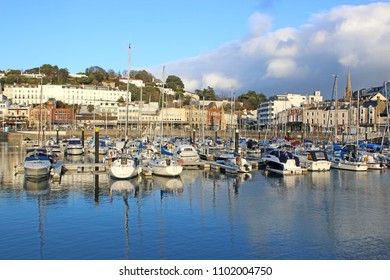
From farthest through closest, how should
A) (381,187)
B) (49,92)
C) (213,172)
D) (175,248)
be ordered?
(49,92) → (213,172) → (381,187) → (175,248)

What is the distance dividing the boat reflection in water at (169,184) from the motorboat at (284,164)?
388 inches

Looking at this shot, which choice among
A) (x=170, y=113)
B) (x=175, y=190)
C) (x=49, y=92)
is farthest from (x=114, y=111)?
(x=175, y=190)

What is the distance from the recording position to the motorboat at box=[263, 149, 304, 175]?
42.0 meters

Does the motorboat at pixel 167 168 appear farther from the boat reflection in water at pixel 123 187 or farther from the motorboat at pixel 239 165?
the motorboat at pixel 239 165

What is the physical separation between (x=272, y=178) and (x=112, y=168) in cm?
1319

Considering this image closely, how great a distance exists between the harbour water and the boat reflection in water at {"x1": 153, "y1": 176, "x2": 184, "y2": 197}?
0.07 metres

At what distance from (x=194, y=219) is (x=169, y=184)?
39.3 feet

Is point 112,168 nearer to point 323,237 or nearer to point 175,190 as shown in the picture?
point 175,190

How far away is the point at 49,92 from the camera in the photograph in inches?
6663

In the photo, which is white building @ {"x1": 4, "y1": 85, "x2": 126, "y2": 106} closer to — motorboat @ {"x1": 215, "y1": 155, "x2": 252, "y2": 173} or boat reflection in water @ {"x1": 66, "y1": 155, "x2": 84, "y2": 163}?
boat reflection in water @ {"x1": 66, "y1": 155, "x2": 84, "y2": 163}

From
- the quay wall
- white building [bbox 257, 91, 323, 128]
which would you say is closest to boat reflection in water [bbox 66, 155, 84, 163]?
the quay wall

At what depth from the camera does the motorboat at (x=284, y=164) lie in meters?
42.0

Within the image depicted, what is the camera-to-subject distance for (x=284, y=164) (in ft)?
138

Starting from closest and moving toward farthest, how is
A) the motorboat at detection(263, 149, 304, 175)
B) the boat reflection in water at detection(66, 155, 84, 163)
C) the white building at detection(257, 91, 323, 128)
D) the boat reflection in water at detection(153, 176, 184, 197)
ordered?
the boat reflection in water at detection(153, 176, 184, 197) < the motorboat at detection(263, 149, 304, 175) < the boat reflection in water at detection(66, 155, 84, 163) < the white building at detection(257, 91, 323, 128)
